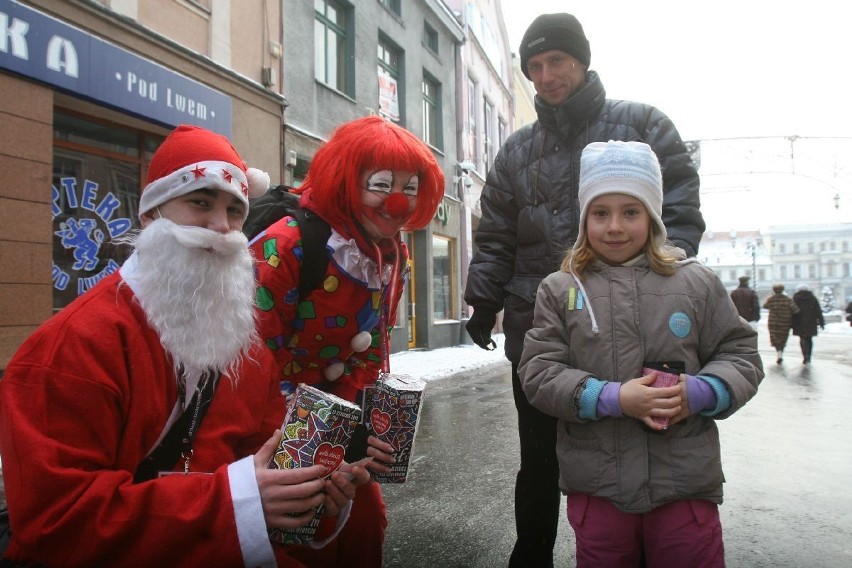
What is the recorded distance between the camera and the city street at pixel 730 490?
2.63m

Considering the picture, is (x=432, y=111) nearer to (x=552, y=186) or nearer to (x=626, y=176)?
(x=552, y=186)

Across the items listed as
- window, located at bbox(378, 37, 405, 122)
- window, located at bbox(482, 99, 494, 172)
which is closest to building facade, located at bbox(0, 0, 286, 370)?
window, located at bbox(378, 37, 405, 122)

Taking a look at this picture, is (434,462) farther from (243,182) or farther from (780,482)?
(243,182)

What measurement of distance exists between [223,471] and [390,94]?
1218 cm

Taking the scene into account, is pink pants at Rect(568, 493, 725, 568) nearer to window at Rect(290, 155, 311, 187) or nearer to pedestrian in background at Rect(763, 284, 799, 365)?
window at Rect(290, 155, 311, 187)

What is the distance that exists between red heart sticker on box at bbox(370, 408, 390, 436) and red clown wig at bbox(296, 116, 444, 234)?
67 cm

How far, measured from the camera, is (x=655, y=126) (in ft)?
7.29

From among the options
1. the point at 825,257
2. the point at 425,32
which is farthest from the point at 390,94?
the point at 825,257

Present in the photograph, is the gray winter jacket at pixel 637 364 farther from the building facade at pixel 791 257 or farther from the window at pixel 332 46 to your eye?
the building facade at pixel 791 257

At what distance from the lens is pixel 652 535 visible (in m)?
1.72

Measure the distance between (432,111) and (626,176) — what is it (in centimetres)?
1380

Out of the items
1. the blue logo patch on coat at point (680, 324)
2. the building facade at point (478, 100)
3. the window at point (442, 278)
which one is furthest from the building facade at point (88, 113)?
the building facade at point (478, 100)

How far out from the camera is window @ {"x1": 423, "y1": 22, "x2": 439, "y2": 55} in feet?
48.4

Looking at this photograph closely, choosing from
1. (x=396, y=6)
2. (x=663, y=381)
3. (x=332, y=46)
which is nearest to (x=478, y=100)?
(x=396, y=6)
